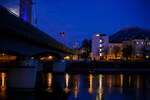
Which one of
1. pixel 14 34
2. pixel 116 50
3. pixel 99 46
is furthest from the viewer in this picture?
pixel 99 46

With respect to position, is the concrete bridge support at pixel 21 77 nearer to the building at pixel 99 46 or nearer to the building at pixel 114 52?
the building at pixel 114 52

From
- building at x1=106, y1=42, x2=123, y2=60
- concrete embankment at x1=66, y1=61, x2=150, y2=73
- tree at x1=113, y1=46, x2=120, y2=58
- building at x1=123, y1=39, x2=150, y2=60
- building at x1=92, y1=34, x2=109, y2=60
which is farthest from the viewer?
building at x1=92, y1=34, x2=109, y2=60

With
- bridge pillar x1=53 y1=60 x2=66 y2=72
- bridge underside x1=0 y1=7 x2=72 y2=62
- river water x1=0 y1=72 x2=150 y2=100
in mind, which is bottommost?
river water x1=0 y1=72 x2=150 y2=100

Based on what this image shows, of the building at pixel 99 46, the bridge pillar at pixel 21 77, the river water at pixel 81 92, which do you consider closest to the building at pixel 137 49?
the building at pixel 99 46

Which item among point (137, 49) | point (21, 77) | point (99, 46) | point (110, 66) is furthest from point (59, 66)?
point (137, 49)

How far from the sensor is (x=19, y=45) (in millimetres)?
18844

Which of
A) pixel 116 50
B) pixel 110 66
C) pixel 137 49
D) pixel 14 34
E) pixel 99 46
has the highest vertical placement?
pixel 99 46

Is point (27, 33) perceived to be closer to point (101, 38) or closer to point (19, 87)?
point (19, 87)

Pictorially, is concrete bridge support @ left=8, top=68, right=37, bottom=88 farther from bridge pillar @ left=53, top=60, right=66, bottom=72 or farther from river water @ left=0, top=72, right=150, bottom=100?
bridge pillar @ left=53, top=60, right=66, bottom=72

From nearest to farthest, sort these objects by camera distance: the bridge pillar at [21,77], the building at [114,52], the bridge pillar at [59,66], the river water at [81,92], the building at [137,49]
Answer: the river water at [81,92] < the bridge pillar at [21,77] < the bridge pillar at [59,66] < the building at [137,49] < the building at [114,52]

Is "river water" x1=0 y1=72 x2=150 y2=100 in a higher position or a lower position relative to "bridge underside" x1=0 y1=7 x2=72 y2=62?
lower

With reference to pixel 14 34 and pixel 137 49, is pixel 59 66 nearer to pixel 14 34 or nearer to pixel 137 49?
pixel 14 34

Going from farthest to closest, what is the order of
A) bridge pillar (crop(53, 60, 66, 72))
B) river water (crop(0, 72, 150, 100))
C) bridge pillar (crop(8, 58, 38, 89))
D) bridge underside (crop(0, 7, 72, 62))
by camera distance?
bridge pillar (crop(53, 60, 66, 72)), bridge pillar (crop(8, 58, 38, 89)), river water (crop(0, 72, 150, 100)), bridge underside (crop(0, 7, 72, 62))

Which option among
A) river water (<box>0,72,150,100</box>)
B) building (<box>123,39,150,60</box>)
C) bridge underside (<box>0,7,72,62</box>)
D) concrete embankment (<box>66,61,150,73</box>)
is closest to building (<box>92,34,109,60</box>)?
building (<box>123,39,150,60</box>)
